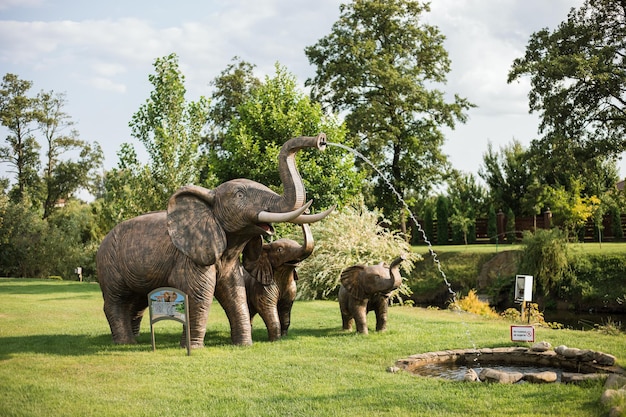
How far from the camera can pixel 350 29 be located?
119ft

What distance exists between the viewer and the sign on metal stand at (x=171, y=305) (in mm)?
9820

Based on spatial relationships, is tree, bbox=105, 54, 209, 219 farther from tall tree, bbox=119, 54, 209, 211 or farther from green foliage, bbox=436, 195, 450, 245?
green foliage, bbox=436, 195, 450, 245

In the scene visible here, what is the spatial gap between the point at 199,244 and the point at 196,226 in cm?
28

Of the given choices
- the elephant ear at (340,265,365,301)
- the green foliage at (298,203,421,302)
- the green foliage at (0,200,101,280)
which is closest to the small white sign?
the elephant ear at (340,265,365,301)

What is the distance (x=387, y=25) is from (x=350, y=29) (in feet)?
6.42

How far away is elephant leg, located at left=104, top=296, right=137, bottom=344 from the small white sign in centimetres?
592

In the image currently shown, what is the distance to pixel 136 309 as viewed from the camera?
11547 mm

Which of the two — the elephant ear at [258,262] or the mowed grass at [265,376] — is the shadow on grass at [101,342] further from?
the elephant ear at [258,262]

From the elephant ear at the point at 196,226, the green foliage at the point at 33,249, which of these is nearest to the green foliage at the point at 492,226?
the green foliage at the point at 33,249

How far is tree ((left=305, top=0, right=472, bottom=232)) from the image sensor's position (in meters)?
34.1

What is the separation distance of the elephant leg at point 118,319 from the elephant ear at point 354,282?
12.0 feet

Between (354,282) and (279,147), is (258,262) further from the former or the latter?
(279,147)

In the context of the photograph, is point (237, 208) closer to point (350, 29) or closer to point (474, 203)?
point (350, 29)

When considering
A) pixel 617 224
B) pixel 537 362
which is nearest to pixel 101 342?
pixel 537 362
